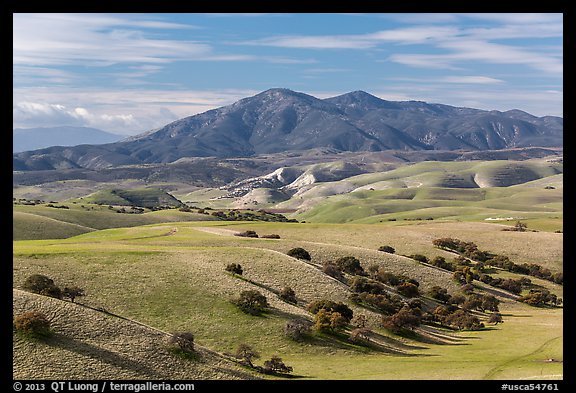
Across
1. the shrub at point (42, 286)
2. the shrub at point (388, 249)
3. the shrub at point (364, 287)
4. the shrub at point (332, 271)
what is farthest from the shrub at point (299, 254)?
the shrub at point (42, 286)

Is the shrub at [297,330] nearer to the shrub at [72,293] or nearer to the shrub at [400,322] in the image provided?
the shrub at [400,322]

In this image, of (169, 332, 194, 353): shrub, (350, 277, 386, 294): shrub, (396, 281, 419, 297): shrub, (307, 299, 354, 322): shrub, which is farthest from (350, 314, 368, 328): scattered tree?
(169, 332, 194, 353): shrub

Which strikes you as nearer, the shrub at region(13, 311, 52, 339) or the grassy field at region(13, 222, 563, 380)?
the shrub at region(13, 311, 52, 339)

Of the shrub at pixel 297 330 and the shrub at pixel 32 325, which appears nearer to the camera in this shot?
the shrub at pixel 32 325

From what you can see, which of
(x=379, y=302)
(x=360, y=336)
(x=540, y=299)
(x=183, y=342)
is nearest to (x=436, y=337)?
(x=379, y=302)

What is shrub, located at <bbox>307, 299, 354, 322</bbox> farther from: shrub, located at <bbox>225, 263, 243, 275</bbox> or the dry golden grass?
the dry golden grass
